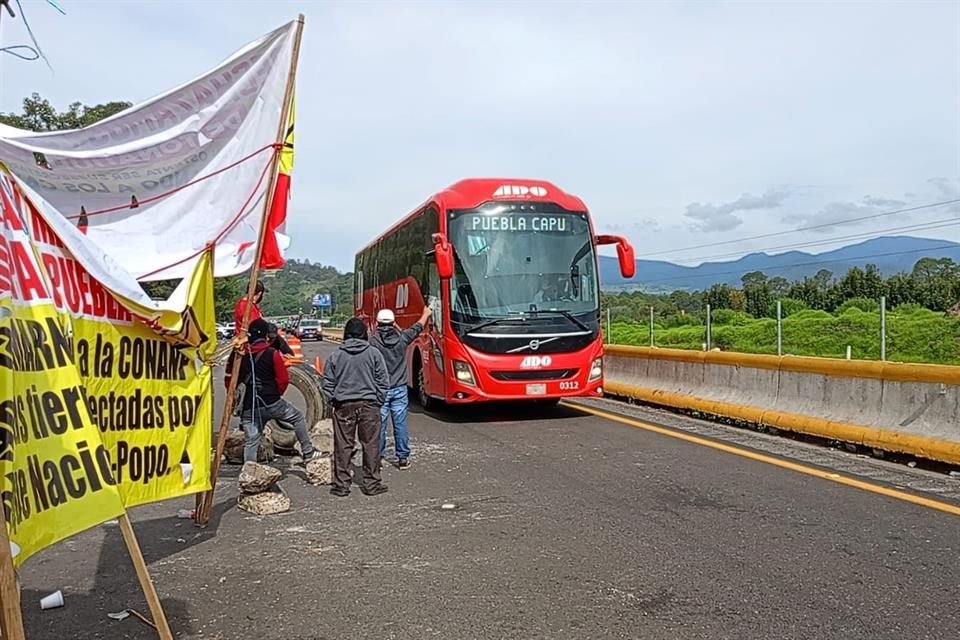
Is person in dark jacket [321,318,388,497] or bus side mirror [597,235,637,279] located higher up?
bus side mirror [597,235,637,279]

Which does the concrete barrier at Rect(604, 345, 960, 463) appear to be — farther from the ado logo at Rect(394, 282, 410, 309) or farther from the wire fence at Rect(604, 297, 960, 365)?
the wire fence at Rect(604, 297, 960, 365)

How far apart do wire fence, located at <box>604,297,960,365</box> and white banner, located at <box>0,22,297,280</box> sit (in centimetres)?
1269

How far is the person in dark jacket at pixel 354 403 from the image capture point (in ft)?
25.4

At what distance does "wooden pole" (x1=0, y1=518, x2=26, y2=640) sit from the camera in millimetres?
2926

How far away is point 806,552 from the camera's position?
17.7 feet

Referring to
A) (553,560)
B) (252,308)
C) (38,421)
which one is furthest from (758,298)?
(38,421)

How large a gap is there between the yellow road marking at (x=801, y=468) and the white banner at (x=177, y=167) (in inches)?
202

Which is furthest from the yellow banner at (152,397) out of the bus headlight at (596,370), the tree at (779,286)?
the tree at (779,286)

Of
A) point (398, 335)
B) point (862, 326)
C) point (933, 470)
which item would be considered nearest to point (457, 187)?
point (398, 335)

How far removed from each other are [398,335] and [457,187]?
3889mm

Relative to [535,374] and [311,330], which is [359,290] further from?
[311,330]

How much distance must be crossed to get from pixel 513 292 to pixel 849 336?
16.4 metres

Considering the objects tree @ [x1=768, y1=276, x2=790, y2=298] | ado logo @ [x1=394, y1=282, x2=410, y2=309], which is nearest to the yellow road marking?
ado logo @ [x1=394, y1=282, x2=410, y2=309]

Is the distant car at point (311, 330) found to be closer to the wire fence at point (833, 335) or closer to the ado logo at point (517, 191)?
the wire fence at point (833, 335)
